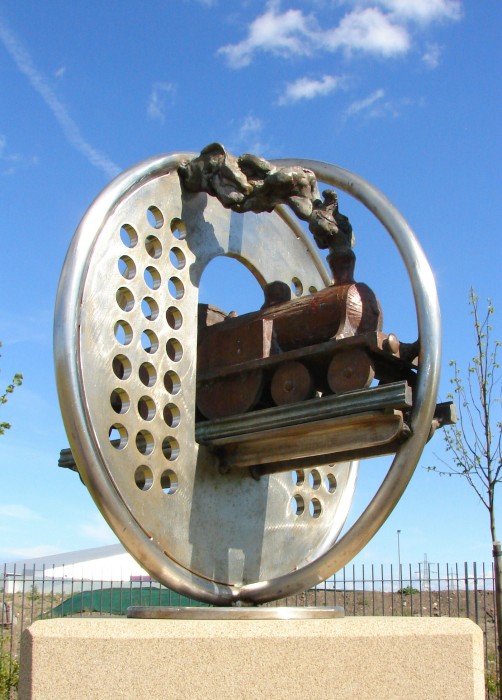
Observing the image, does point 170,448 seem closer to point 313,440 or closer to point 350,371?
point 313,440

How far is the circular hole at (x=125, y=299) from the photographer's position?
18.3 feet

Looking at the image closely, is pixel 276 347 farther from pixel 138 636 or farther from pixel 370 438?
pixel 138 636

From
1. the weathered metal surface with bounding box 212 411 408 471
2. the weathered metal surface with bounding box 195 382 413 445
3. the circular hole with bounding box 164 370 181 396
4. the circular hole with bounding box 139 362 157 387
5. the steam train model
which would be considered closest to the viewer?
the weathered metal surface with bounding box 195 382 413 445

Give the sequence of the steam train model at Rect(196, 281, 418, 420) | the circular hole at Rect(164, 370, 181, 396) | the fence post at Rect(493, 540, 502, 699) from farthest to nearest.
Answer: the fence post at Rect(493, 540, 502, 699) < the circular hole at Rect(164, 370, 181, 396) < the steam train model at Rect(196, 281, 418, 420)

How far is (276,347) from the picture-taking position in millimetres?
5922

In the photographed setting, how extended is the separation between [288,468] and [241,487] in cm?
35

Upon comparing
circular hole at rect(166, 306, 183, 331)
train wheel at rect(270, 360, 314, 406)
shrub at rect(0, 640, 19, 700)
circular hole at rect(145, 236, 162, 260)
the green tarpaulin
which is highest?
circular hole at rect(145, 236, 162, 260)

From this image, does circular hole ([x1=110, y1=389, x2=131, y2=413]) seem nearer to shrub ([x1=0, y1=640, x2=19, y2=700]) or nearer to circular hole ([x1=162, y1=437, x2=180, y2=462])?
circular hole ([x1=162, y1=437, x2=180, y2=462])

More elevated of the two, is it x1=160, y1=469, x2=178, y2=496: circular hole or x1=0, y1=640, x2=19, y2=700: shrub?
x1=160, y1=469, x2=178, y2=496: circular hole

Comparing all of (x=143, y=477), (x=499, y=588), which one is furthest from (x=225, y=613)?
(x=499, y=588)

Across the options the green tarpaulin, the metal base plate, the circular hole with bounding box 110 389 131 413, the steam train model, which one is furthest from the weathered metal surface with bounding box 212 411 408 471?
the green tarpaulin

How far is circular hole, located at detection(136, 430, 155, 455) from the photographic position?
548cm

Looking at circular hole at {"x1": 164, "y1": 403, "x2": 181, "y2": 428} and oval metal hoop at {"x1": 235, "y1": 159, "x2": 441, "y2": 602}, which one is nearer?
oval metal hoop at {"x1": 235, "y1": 159, "x2": 441, "y2": 602}

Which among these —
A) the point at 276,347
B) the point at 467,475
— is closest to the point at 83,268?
the point at 276,347
